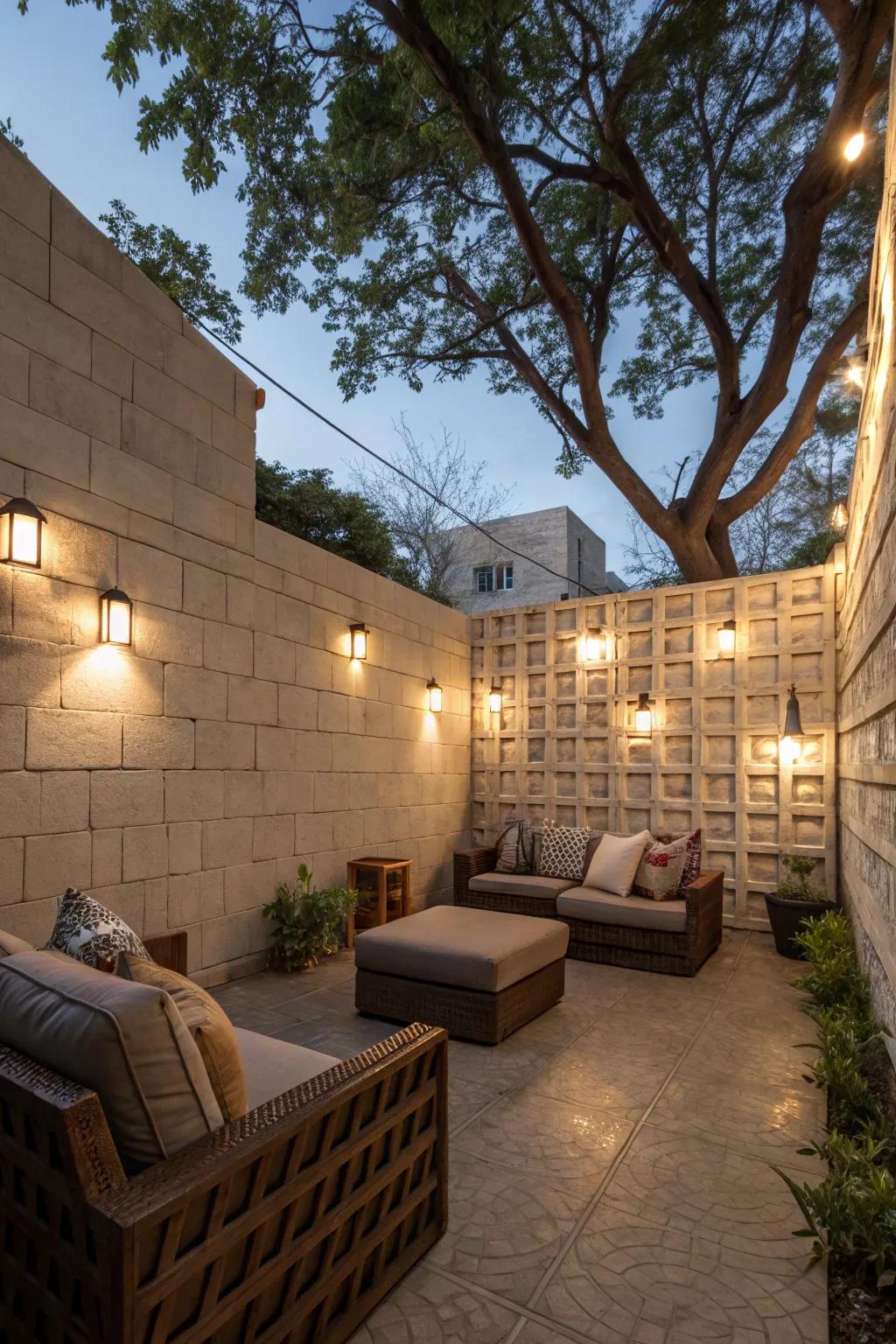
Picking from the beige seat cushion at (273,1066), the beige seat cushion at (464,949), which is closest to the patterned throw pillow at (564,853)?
the beige seat cushion at (464,949)

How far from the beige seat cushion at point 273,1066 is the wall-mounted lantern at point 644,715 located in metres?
4.08

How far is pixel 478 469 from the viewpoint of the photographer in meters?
14.2

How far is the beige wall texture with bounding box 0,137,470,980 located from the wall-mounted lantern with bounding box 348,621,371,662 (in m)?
0.08

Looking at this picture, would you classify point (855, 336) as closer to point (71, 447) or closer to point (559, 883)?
point (559, 883)

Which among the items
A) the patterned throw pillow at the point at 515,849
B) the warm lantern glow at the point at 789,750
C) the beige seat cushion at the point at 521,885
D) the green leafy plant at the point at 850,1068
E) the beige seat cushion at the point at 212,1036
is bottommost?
the green leafy plant at the point at 850,1068

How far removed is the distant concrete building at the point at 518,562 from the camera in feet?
50.9

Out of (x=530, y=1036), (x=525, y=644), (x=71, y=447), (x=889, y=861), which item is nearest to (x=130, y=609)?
(x=71, y=447)

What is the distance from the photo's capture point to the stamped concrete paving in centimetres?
158

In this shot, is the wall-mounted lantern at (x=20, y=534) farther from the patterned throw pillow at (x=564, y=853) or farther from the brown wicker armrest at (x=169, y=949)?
the patterned throw pillow at (x=564, y=853)

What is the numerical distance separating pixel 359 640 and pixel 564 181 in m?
6.10

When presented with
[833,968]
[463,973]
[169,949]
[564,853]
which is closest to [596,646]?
[564,853]

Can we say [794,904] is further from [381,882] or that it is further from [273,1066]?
[273,1066]

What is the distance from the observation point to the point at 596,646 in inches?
230

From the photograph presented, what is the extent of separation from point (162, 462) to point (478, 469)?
1130 centimetres
